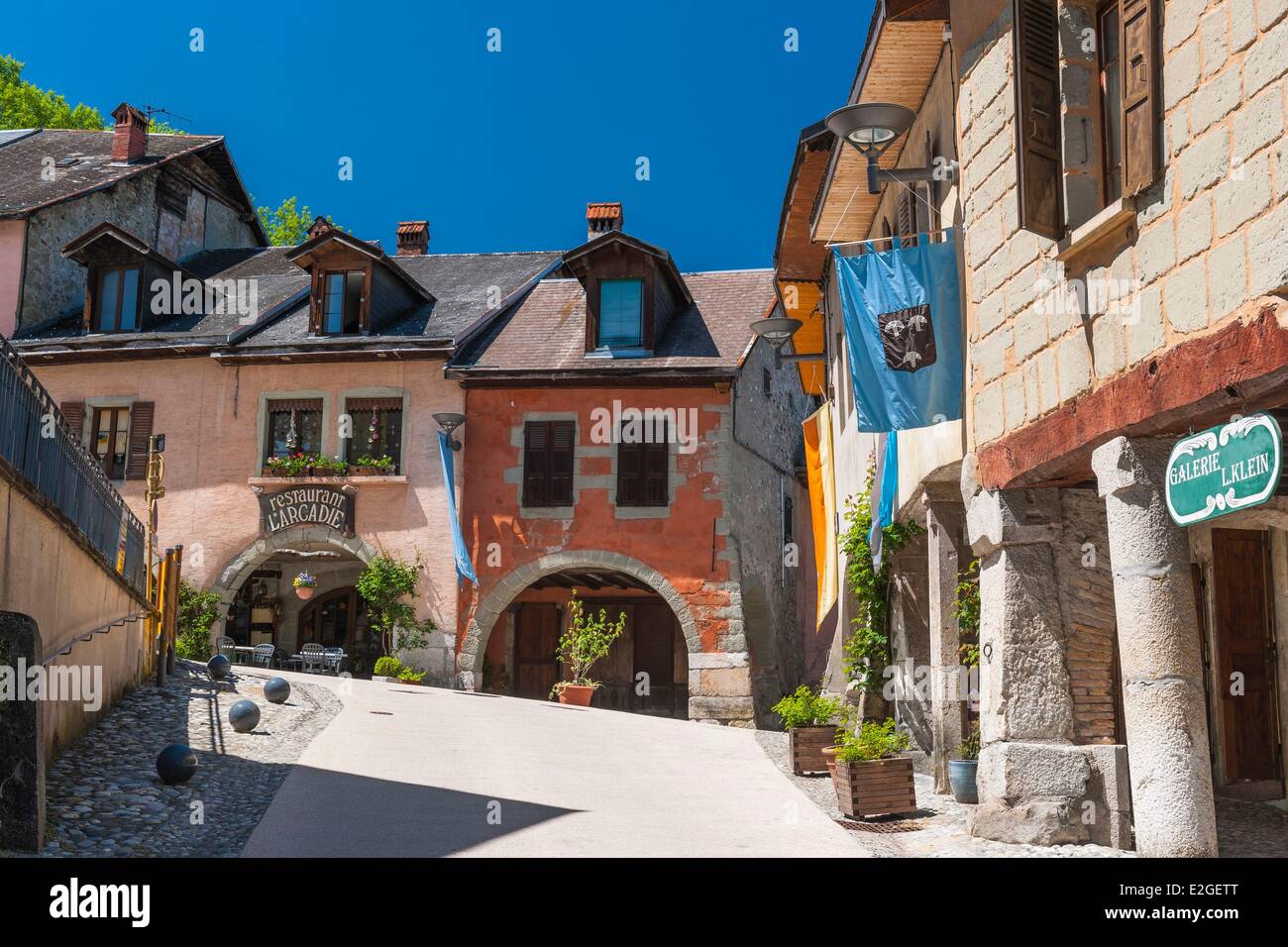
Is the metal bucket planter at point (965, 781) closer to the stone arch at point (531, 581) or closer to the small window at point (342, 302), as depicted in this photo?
the stone arch at point (531, 581)

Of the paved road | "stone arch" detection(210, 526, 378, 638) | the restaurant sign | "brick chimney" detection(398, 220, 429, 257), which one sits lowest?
the paved road

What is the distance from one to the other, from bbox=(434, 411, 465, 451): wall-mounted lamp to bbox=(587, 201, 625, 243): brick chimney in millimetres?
6109

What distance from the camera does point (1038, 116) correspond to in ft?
26.0

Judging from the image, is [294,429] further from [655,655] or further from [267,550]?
[655,655]

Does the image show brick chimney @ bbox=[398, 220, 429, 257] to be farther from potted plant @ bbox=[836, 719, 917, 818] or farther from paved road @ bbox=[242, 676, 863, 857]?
potted plant @ bbox=[836, 719, 917, 818]

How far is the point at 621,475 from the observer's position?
20938mm

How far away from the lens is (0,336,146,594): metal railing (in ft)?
28.8

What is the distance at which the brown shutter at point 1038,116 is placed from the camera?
7.79 m

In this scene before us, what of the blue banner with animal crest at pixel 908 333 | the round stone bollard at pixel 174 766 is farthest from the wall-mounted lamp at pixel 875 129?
the round stone bollard at pixel 174 766

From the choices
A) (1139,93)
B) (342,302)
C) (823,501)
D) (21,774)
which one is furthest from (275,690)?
(1139,93)

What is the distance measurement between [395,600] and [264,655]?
284 cm

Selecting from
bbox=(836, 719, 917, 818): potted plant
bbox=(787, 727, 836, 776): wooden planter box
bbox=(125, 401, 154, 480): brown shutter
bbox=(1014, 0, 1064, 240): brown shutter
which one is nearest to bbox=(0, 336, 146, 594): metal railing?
bbox=(836, 719, 917, 818): potted plant

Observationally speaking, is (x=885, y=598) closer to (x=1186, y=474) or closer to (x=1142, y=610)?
(x=1142, y=610)
